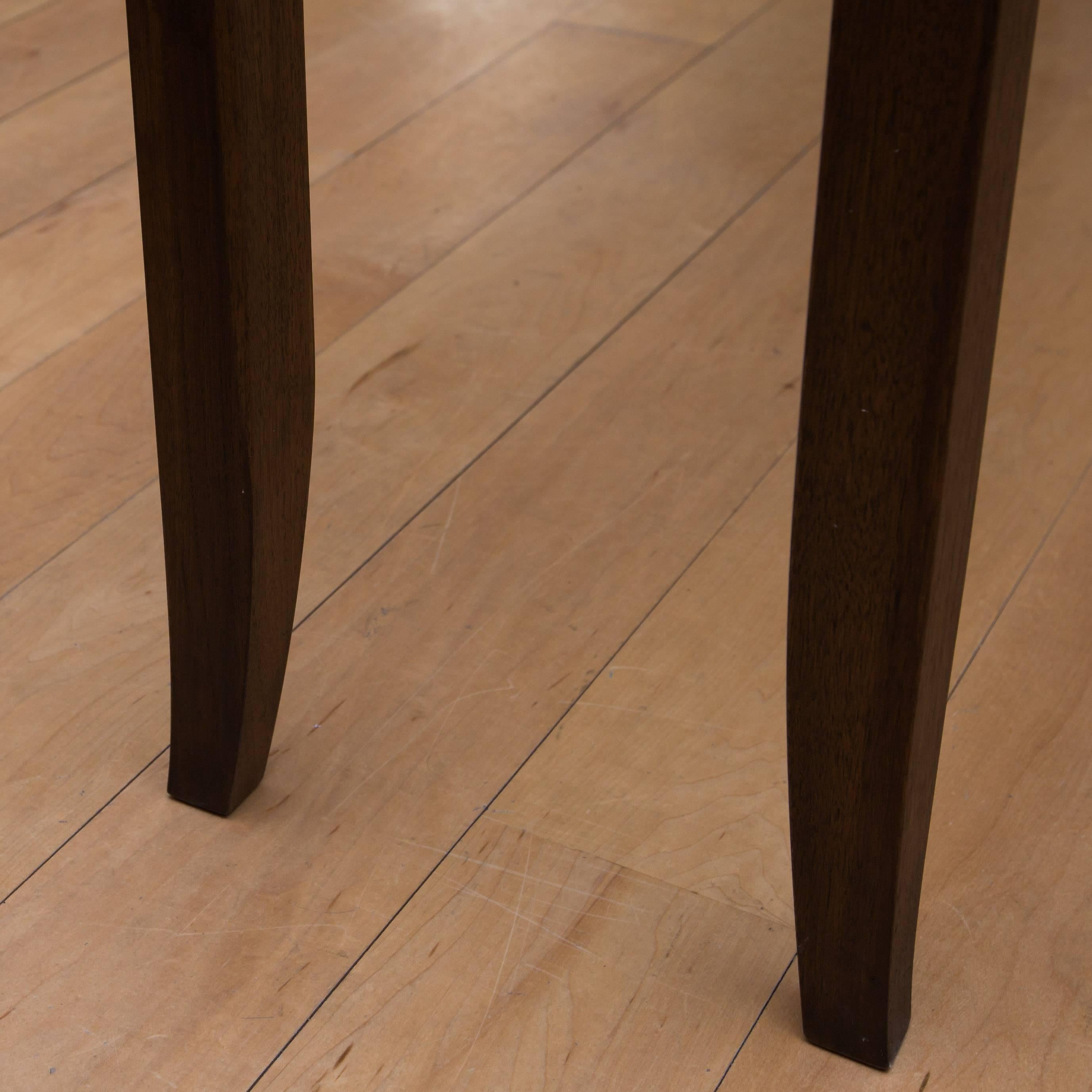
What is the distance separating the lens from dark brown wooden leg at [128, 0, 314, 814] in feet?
1.98

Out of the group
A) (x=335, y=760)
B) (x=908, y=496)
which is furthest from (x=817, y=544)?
(x=335, y=760)

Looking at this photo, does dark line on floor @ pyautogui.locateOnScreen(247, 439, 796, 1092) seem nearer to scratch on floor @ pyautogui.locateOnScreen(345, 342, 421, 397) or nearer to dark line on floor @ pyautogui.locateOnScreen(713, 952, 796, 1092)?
dark line on floor @ pyautogui.locateOnScreen(713, 952, 796, 1092)

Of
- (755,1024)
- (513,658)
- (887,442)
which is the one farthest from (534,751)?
(887,442)

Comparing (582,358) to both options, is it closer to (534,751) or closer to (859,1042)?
(534,751)

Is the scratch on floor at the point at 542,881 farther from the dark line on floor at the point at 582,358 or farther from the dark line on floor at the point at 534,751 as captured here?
the dark line on floor at the point at 582,358

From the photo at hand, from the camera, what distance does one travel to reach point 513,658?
91cm

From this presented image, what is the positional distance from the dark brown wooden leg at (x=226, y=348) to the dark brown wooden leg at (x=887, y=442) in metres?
0.25

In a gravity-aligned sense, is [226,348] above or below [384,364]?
above

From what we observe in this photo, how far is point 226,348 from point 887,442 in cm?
29

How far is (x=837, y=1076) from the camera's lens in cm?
67

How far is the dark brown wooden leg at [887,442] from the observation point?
1.54 ft

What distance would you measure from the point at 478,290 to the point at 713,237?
24 centimetres

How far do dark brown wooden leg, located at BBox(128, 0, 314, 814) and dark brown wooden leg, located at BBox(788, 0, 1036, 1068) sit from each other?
247 mm

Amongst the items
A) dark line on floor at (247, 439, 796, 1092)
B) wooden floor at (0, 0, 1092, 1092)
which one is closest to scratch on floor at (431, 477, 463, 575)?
wooden floor at (0, 0, 1092, 1092)
